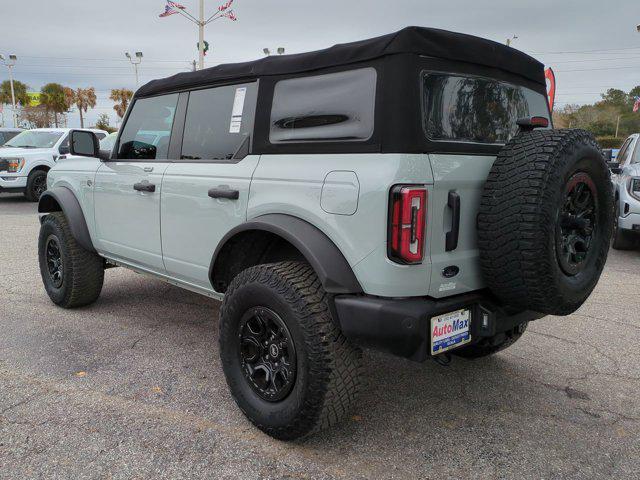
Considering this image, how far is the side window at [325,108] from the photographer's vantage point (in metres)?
2.47

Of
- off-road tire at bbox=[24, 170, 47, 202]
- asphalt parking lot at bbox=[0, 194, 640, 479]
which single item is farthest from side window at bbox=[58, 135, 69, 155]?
asphalt parking lot at bbox=[0, 194, 640, 479]

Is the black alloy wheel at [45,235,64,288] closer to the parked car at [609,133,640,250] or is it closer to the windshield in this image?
the parked car at [609,133,640,250]

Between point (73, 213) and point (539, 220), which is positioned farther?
point (73, 213)

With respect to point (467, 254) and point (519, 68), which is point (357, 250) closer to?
point (467, 254)

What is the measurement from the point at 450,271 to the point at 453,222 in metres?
0.22

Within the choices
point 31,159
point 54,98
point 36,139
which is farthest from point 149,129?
point 54,98

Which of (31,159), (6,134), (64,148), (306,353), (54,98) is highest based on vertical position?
(54,98)

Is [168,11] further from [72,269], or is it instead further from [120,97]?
[120,97]

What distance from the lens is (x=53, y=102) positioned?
71.0 metres

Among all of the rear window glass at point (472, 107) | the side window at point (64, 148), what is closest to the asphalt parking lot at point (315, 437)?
the rear window glass at point (472, 107)

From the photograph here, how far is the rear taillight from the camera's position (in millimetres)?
2240

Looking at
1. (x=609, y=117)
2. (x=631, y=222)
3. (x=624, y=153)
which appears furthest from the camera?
(x=609, y=117)

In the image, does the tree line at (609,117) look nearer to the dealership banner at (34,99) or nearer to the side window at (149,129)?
the side window at (149,129)

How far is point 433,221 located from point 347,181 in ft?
1.36
